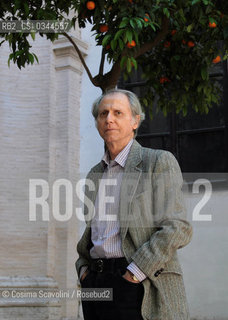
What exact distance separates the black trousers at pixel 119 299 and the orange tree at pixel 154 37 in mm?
1891

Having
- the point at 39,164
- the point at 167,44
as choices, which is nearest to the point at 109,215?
the point at 167,44

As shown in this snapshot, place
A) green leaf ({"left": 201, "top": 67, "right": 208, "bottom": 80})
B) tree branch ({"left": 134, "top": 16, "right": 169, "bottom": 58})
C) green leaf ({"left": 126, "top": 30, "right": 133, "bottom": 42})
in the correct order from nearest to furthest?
green leaf ({"left": 126, "top": 30, "right": 133, "bottom": 42})
tree branch ({"left": 134, "top": 16, "right": 169, "bottom": 58})
green leaf ({"left": 201, "top": 67, "right": 208, "bottom": 80})

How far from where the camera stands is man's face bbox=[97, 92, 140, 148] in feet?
9.07

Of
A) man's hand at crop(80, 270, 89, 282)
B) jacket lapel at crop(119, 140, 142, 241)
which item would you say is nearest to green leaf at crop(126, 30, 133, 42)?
jacket lapel at crop(119, 140, 142, 241)

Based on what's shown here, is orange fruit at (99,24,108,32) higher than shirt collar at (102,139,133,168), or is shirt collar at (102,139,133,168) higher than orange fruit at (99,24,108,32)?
orange fruit at (99,24,108,32)

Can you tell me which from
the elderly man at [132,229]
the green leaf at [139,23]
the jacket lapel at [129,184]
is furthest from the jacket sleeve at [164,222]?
the green leaf at [139,23]

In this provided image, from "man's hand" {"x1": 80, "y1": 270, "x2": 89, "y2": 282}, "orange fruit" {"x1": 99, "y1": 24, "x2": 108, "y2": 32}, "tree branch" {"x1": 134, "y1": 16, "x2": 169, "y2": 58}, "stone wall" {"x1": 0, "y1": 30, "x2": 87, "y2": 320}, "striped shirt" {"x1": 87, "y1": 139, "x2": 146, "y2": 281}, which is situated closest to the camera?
"striped shirt" {"x1": 87, "y1": 139, "x2": 146, "y2": 281}

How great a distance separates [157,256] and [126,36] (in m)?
1.93

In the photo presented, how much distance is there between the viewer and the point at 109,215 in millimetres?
2668

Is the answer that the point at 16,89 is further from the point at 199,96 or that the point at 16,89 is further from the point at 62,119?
the point at 199,96

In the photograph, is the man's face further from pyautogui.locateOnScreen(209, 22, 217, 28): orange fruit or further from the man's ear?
pyautogui.locateOnScreen(209, 22, 217, 28): orange fruit

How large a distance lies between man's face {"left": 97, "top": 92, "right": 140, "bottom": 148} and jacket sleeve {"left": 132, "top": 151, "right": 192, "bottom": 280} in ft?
0.83

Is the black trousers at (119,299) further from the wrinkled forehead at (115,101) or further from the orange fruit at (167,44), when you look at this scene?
the orange fruit at (167,44)

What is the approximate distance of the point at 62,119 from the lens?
25.8 ft
